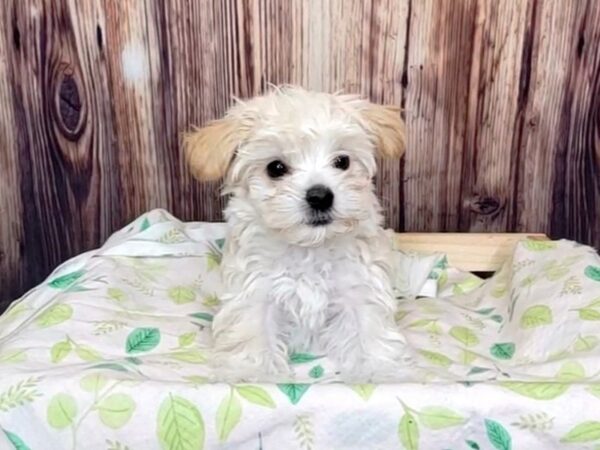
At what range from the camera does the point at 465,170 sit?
189 cm

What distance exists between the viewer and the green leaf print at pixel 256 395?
114 cm

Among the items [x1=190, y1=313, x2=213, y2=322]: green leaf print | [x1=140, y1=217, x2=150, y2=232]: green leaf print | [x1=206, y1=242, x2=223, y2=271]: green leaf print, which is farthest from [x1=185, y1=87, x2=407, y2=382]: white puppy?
[x1=140, y1=217, x2=150, y2=232]: green leaf print

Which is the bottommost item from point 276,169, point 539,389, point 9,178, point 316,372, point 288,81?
point 316,372

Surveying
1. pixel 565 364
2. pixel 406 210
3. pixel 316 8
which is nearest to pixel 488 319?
pixel 565 364

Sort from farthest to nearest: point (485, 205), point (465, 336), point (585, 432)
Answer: point (485, 205)
point (465, 336)
point (585, 432)

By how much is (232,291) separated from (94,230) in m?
0.57

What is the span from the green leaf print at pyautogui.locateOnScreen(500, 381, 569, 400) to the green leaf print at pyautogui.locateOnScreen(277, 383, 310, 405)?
0.28 m

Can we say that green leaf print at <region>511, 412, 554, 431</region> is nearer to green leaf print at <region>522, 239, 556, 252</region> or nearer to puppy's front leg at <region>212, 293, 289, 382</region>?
puppy's front leg at <region>212, 293, 289, 382</region>

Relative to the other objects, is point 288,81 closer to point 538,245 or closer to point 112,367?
point 538,245

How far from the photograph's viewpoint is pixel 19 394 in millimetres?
1177

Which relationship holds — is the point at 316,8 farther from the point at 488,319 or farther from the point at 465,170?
the point at 488,319

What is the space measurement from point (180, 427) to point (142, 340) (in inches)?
13.8

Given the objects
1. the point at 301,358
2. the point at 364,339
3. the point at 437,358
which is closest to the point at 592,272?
the point at 437,358

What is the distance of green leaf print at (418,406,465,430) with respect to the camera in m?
1.14
